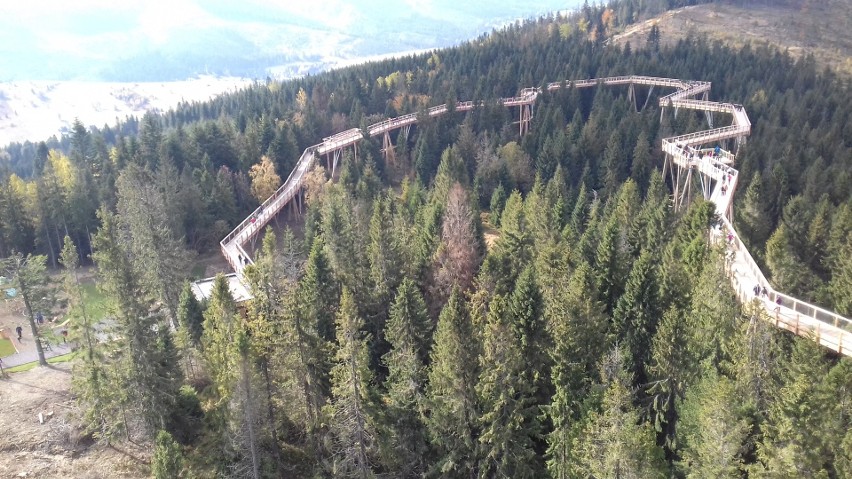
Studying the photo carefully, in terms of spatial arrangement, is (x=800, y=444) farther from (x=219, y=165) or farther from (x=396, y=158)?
(x=219, y=165)

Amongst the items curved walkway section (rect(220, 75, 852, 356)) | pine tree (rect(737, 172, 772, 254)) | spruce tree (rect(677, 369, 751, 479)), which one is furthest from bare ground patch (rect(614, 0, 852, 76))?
spruce tree (rect(677, 369, 751, 479))

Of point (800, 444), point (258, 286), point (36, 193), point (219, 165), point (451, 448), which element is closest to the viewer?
point (800, 444)

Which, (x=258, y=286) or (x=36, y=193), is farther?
(x=36, y=193)

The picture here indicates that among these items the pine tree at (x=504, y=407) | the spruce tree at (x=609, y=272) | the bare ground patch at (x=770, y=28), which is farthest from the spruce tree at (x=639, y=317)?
the bare ground patch at (x=770, y=28)

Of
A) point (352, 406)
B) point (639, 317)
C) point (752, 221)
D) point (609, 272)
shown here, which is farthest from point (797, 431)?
point (752, 221)

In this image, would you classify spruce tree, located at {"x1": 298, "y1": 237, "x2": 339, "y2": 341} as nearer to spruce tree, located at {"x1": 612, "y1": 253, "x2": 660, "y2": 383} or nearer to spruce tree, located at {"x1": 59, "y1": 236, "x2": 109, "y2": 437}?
spruce tree, located at {"x1": 59, "y1": 236, "x2": 109, "y2": 437}

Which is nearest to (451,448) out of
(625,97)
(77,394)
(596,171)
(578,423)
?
(578,423)
